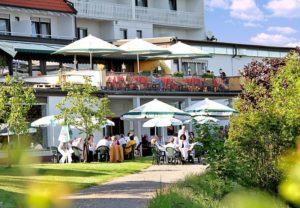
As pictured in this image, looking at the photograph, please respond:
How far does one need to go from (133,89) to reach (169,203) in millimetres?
29688

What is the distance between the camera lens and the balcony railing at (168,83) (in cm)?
4125

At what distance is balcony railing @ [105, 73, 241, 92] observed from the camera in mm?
41250

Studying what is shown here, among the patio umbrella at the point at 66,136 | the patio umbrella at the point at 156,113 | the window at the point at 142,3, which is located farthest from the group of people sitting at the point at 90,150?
the window at the point at 142,3

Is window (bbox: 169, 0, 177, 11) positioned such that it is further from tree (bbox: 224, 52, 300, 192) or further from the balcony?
tree (bbox: 224, 52, 300, 192)

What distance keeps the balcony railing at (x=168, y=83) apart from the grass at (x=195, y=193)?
2311 centimetres

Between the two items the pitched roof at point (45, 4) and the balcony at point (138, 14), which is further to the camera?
the balcony at point (138, 14)

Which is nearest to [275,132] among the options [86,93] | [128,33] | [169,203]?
[169,203]

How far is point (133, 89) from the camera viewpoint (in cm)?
4216

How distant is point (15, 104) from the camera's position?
88.8 ft

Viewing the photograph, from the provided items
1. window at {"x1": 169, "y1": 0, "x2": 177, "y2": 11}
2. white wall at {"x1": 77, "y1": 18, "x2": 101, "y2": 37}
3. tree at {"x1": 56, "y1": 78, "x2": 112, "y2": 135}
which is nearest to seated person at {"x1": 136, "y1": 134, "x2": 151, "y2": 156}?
tree at {"x1": 56, "y1": 78, "x2": 112, "y2": 135}

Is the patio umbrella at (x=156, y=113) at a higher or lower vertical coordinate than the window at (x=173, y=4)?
lower

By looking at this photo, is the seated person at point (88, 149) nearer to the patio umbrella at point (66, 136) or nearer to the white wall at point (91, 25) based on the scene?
the patio umbrella at point (66, 136)

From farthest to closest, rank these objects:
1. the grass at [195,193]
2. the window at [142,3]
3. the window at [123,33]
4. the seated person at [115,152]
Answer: the window at [142,3]
the window at [123,33]
the seated person at [115,152]
the grass at [195,193]

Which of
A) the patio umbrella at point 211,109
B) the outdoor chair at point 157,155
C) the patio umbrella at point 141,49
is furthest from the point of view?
the patio umbrella at point 141,49
